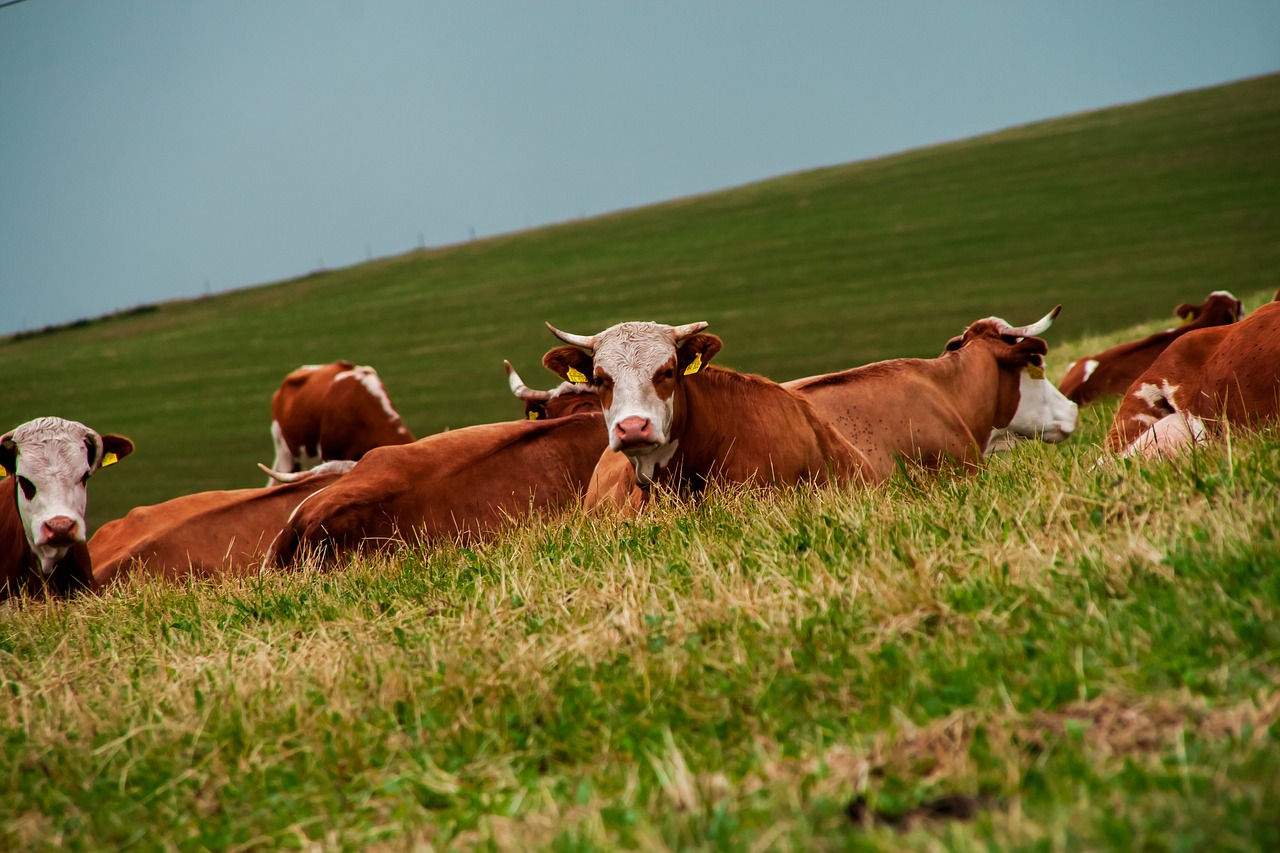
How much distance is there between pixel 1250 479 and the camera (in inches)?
183

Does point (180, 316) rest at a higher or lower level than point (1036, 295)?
higher

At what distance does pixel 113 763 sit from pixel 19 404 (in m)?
45.3

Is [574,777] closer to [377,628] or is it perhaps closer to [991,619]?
[991,619]

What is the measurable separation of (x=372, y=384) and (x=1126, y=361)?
437 inches

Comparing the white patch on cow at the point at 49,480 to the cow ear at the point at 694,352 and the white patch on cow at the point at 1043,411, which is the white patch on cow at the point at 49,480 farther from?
the white patch on cow at the point at 1043,411

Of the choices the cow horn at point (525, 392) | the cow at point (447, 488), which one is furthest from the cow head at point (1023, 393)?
the cow at point (447, 488)

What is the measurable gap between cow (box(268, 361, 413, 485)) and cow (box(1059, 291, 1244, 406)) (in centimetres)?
918

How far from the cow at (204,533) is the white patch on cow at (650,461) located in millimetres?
3247

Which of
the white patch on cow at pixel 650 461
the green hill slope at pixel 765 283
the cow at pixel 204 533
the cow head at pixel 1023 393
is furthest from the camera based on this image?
the green hill slope at pixel 765 283

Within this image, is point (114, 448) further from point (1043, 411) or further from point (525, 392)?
point (1043, 411)

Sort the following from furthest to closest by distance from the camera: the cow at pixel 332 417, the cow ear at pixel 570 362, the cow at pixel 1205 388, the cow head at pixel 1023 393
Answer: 1. the cow at pixel 332 417
2. the cow head at pixel 1023 393
3. the cow ear at pixel 570 362
4. the cow at pixel 1205 388

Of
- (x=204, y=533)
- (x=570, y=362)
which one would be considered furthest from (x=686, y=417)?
(x=204, y=533)

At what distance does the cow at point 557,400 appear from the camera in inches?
439

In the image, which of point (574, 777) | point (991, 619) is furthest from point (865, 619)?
point (574, 777)
